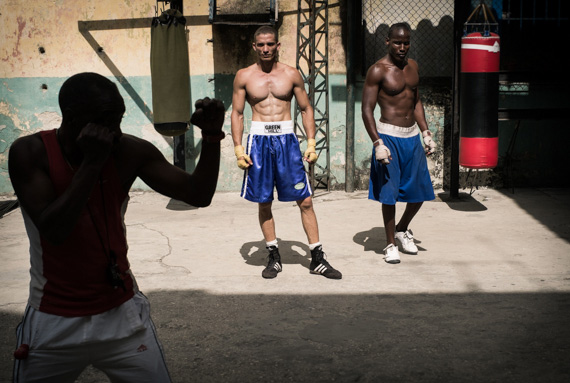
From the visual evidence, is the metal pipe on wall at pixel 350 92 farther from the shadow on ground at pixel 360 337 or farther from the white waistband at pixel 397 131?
the shadow on ground at pixel 360 337

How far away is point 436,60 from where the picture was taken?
9023 mm

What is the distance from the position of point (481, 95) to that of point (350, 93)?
200 centimetres

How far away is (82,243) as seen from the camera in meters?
2.11

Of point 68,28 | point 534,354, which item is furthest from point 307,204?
point 68,28

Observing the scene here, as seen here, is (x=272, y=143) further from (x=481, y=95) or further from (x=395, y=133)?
(x=481, y=95)

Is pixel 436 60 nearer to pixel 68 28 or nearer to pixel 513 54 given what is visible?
pixel 513 54

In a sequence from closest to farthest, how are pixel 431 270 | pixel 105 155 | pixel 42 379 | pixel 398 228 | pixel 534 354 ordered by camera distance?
pixel 105 155 < pixel 42 379 < pixel 534 354 < pixel 431 270 < pixel 398 228

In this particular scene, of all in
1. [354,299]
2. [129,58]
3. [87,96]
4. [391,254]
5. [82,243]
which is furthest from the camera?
[129,58]

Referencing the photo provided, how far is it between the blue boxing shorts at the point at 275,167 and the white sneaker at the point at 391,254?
837 mm

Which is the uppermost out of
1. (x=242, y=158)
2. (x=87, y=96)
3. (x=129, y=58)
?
(x=129, y=58)

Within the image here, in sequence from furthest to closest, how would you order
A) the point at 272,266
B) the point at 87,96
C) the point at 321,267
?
the point at 272,266, the point at 321,267, the point at 87,96

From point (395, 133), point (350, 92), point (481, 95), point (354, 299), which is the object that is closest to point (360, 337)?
point (354, 299)

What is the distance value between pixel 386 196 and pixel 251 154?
1.16m

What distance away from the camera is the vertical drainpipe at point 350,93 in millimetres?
8898
